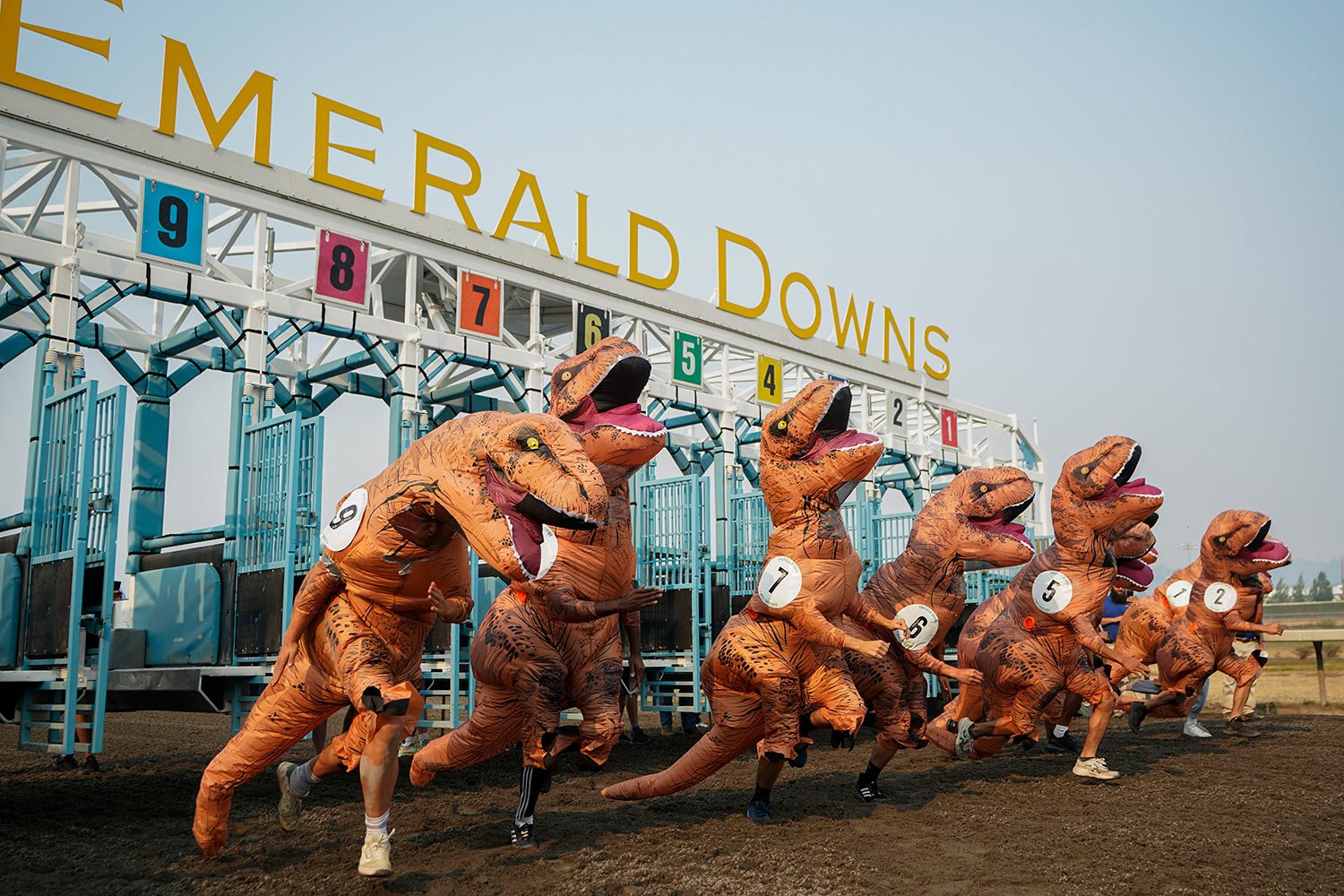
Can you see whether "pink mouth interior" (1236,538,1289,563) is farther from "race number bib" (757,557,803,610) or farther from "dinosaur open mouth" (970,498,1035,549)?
"race number bib" (757,557,803,610)

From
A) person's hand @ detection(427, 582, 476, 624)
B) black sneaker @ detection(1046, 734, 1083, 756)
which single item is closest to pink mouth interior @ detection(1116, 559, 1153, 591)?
black sneaker @ detection(1046, 734, 1083, 756)

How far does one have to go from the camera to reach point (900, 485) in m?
18.7

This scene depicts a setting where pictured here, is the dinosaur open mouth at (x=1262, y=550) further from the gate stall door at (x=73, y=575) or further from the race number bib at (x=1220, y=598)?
the gate stall door at (x=73, y=575)

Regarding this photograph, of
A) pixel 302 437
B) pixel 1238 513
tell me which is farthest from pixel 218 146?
pixel 1238 513

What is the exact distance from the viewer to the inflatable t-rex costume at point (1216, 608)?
1024 cm

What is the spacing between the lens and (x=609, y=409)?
5941mm

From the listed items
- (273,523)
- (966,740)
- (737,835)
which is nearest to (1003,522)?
(966,740)

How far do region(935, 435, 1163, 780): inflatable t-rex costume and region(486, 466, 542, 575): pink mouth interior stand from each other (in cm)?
470

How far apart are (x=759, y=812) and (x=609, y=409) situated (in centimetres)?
239

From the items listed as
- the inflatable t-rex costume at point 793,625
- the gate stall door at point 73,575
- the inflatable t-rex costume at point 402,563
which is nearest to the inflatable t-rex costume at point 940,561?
the inflatable t-rex costume at point 793,625

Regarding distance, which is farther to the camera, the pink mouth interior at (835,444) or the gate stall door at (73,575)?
the pink mouth interior at (835,444)

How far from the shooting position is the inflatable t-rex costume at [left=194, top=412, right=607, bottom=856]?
13.6ft

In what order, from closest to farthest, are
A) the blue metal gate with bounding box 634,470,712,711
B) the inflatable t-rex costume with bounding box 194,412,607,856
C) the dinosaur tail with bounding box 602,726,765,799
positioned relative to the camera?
1. the inflatable t-rex costume with bounding box 194,412,607,856
2. the dinosaur tail with bounding box 602,726,765,799
3. the blue metal gate with bounding box 634,470,712,711

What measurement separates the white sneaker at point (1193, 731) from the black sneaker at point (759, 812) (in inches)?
266
